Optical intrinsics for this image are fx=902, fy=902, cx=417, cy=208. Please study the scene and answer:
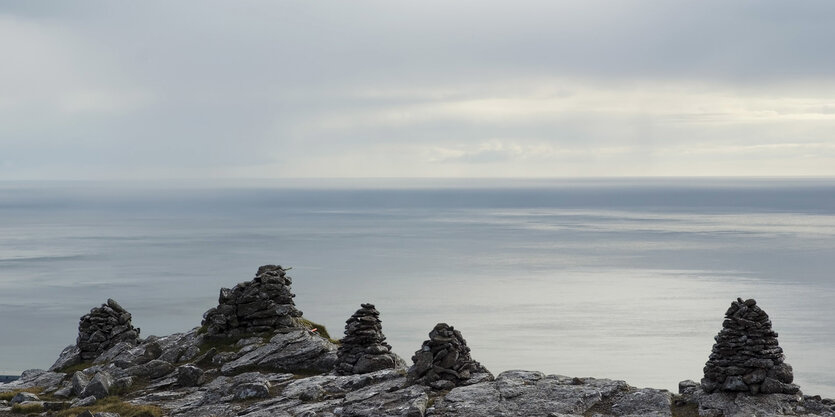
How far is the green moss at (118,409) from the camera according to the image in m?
44.9

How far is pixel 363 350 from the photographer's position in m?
50.2

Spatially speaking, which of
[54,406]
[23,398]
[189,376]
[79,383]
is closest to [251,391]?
[189,376]

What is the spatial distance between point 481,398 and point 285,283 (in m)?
24.3

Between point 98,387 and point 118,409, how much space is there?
4890 mm

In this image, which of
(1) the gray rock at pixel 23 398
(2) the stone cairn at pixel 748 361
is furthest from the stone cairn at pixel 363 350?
(2) the stone cairn at pixel 748 361

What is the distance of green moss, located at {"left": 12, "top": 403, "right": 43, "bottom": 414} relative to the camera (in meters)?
48.7

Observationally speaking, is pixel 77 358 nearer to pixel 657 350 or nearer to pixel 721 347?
pixel 721 347

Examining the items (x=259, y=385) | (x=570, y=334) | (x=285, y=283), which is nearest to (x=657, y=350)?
(x=570, y=334)

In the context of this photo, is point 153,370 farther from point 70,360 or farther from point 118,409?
point 70,360

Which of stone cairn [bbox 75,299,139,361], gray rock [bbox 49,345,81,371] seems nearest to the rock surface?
stone cairn [bbox 75,299,139,361]

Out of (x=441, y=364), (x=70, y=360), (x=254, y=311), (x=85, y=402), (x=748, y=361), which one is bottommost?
(x=70, y=360)

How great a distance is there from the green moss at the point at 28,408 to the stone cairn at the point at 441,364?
68.0 ft

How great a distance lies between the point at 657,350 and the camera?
18138cm

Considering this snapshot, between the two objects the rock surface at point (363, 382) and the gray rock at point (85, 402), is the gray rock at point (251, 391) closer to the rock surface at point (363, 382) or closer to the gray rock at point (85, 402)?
the rock surface at point (363, 382)
